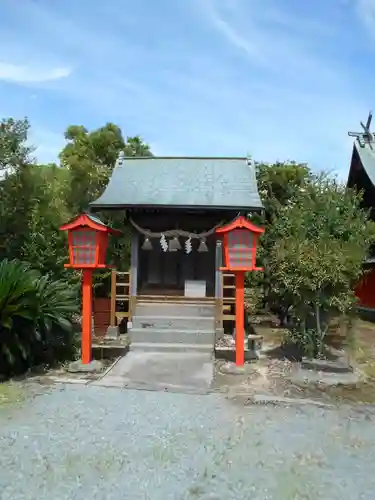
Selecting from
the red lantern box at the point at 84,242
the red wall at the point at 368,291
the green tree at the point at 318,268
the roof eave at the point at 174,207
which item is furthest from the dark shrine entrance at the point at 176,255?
the red wall at the point at 368,291

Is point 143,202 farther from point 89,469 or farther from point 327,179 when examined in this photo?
point 89,469

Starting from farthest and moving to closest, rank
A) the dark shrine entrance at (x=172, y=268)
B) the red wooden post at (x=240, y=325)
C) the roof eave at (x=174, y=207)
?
the dark shrine entrance at (x=172, y=268)
the roof eave at (x=174, y=207)
the red wooden post at (x=240, y=325)

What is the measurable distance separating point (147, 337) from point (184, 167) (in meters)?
5.59

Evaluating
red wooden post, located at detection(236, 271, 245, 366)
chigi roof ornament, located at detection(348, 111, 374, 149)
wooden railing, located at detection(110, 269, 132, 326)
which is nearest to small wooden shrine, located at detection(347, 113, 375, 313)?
chigi roof ornament, located at detection(348, 111, 374, 149)

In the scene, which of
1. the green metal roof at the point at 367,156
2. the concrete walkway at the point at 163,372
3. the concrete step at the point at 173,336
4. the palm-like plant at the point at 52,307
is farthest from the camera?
the green metal roof at the point at 367,156

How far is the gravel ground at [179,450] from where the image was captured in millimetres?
3752

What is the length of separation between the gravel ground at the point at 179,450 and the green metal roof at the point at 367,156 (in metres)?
12.4

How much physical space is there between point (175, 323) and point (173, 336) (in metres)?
0.53

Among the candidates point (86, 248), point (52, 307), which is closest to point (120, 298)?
point (52, 307)

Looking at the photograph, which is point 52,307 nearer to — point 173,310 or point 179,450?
point 173,310

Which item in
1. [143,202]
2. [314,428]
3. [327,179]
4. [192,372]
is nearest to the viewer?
[314,428]

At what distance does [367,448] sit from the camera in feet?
15.4

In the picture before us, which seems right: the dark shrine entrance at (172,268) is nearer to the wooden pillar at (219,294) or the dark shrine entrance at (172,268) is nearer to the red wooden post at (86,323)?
the wooden pillar at (219,294)

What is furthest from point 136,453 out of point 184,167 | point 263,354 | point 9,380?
point 184,167
